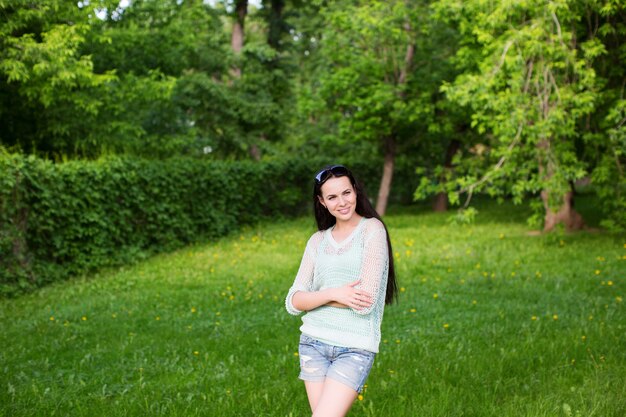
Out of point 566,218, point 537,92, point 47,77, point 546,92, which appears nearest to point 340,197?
point 537,92

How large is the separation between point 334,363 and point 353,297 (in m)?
0.36

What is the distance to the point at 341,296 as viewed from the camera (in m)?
3.09

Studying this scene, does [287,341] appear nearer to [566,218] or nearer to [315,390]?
[315,390]

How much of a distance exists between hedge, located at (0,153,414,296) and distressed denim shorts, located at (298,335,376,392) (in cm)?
836

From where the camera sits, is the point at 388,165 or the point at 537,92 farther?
the point at 388,165

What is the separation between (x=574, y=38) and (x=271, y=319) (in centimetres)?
838

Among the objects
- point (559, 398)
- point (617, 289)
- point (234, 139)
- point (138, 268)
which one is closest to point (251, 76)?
point (234, 139)

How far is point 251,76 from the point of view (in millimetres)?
24375

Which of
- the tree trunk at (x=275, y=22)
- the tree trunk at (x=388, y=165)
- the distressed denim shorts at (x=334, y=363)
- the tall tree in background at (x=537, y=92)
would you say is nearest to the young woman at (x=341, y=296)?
the distressed denim shorts at (x=334, y=363)

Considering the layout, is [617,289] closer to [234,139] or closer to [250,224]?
[250,224]

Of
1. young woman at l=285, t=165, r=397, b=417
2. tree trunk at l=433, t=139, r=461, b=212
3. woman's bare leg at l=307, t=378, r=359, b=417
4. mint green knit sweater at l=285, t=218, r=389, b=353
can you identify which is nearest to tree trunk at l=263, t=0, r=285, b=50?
tree trunk at l=433, t=139, r=461, b=212

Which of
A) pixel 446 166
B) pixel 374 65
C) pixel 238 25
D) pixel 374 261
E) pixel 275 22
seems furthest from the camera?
pixel 275 22

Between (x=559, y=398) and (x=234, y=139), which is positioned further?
(x=234, y=139)

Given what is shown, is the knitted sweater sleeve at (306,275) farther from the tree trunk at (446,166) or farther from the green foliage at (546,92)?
the tree trunk at (446,166)
